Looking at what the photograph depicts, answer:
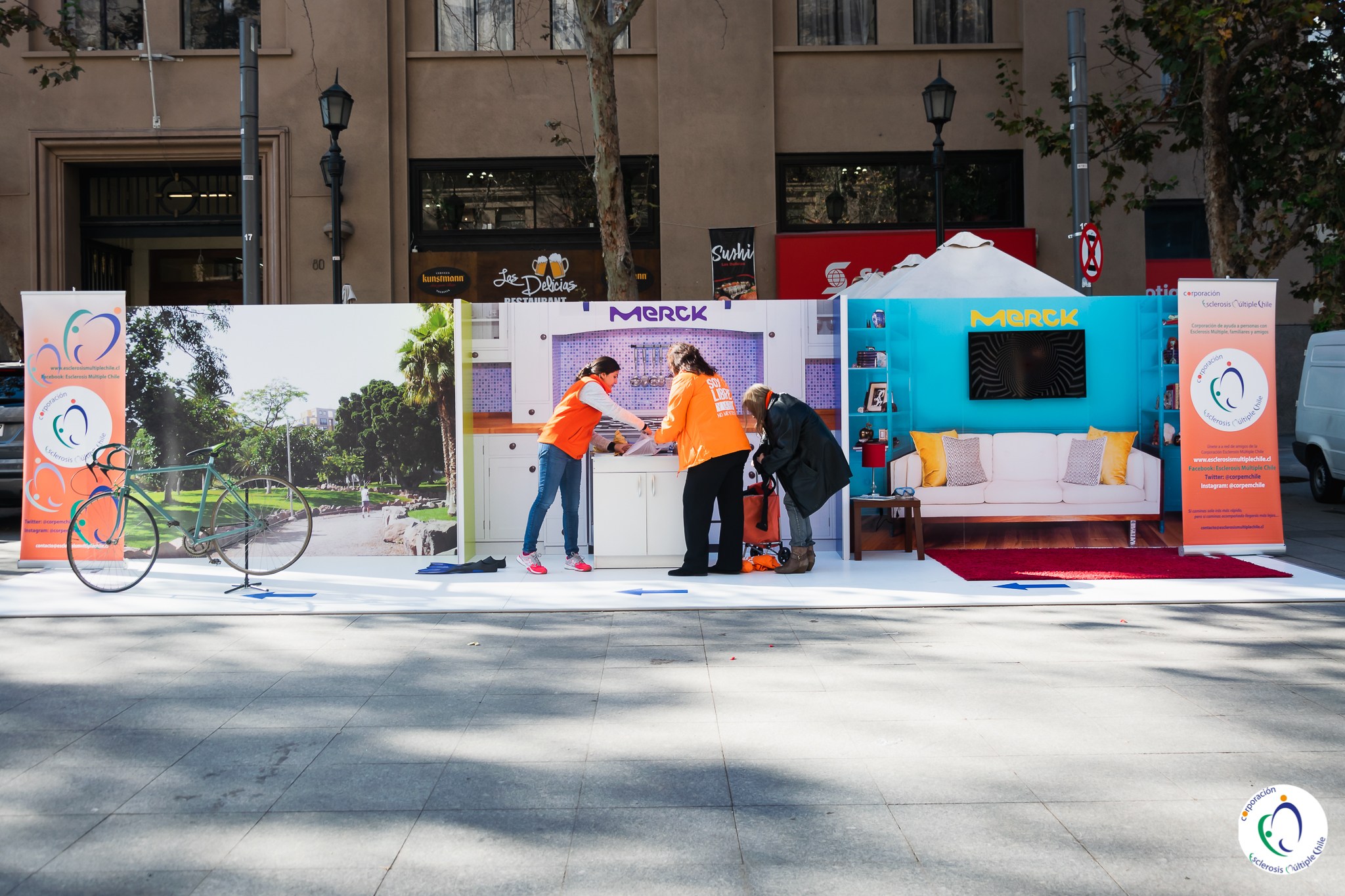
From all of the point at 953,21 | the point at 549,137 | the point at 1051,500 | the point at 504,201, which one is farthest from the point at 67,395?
the point at 953,21

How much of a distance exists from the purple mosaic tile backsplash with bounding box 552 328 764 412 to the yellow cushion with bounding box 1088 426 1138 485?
3551mm

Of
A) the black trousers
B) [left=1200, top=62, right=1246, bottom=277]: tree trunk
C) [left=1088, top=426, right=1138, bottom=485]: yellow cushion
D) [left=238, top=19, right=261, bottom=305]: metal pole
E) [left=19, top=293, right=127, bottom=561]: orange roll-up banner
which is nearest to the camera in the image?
the black trousers

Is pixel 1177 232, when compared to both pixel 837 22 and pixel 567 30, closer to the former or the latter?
pixel 837 22

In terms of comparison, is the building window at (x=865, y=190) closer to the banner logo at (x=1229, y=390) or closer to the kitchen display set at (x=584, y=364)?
the kitchen display set at (x=584, y=364)

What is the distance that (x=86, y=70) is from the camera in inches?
778

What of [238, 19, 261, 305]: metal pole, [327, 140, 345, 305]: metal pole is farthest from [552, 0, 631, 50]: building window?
[238, 19, 261, 305]: metal pole

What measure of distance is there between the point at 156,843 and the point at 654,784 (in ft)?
6.19

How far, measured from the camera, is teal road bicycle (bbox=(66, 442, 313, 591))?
30.9ft

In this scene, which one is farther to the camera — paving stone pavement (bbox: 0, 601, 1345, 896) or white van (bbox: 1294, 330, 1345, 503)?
white van (bbox: 1294, 330, 1345, 503)

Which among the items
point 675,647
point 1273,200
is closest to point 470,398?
point 675,647

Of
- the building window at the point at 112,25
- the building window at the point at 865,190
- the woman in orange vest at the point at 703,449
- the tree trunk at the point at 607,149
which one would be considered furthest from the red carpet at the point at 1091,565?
the building window at the point at 112,25

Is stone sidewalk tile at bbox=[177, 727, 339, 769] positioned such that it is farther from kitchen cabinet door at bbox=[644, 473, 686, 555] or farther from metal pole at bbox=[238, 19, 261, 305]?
metal pole at bbox=[238, 19, 261, 305]

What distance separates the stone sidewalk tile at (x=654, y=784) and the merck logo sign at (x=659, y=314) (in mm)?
6559

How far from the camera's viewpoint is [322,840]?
13.8 feet
